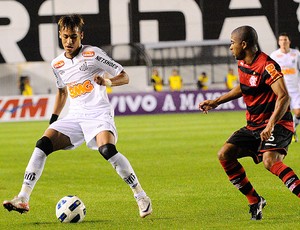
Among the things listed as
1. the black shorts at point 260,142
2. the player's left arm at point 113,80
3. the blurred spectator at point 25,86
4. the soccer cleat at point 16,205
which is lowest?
the blurred spectator at point 25,86

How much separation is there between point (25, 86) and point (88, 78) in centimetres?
3241

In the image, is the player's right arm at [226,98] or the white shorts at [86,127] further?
the white shorts at [86,127]

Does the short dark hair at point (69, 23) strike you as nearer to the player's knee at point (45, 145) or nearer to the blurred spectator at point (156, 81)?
the player's knee at point (45, 145)

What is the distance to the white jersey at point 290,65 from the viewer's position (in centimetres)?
1961

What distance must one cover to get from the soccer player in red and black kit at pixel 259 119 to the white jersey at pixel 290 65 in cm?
1066

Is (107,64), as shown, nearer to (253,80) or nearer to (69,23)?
(69,23)

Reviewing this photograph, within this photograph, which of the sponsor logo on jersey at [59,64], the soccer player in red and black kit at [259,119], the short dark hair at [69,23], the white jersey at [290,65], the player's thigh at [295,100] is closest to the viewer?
the soccer player in red and black kit at [259,119]

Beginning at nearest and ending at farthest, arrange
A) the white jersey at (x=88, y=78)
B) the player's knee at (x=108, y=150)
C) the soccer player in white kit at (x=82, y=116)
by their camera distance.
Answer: the player's knee at (x=108, y=150), the soccer player in white kit at (x=82, y=116), the white jersey at (x=88, y=78)

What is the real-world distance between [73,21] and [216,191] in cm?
351

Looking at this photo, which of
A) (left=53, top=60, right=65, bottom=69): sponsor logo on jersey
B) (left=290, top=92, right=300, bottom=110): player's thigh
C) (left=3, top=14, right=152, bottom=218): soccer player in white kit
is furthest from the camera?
(left=290, top=92, right=300, bottom=110): player's thigh

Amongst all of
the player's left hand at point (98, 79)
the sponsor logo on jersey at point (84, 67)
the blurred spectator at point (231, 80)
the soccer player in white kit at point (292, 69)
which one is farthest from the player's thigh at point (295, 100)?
the blurred spectator at point (231, 80)

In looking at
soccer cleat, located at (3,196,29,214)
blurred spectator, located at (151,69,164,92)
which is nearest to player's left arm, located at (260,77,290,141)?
soccer cleat, located at (3,196,29,214)

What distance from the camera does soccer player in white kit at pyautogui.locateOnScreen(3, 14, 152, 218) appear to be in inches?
365

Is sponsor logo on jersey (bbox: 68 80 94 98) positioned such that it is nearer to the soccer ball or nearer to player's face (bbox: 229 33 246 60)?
the soccer ball
